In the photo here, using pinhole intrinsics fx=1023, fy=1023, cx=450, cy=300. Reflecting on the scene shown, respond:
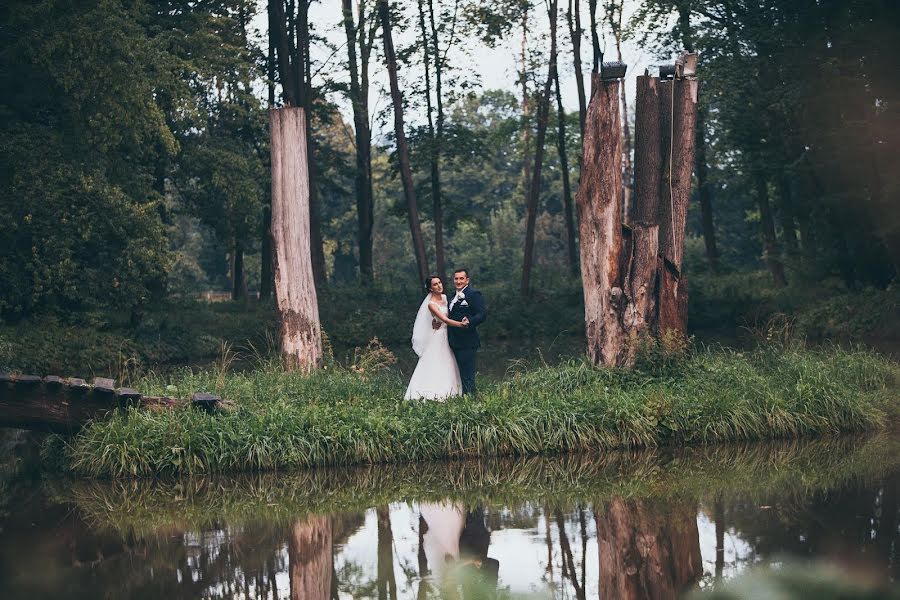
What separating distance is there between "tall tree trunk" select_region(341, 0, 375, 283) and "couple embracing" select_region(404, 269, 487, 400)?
22305mm

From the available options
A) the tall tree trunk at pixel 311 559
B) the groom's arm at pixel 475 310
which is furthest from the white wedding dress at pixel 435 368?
the tall tree trunk at pixel 311 559

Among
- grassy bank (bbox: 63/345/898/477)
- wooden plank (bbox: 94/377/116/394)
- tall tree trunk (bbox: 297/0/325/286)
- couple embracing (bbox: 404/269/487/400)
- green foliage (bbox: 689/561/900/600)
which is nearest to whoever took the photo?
green foliage (bbox: 689/561/900/600)

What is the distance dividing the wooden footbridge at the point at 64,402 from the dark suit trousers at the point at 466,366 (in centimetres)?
313

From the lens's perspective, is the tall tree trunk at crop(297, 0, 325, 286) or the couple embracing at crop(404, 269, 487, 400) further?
the tall tree trunk at crop(297, 0, 325, 286)

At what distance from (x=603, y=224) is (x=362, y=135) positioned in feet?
83.5

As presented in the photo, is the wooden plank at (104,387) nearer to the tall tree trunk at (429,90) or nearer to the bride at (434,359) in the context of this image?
the bride at (434,359)

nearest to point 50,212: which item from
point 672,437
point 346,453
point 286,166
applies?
point 286,166

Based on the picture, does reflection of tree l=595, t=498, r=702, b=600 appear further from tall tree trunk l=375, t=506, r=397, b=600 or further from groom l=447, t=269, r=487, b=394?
groom l=447, t=269, r=487, b=394

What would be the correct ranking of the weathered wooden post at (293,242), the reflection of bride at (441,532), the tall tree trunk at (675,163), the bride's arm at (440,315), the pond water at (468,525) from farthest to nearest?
the weathered wooden post at (293,242) → the tall tree trunk at (675,163) → the bride's arm at (440,315) → the reflection of bride at (441,532) → the pond water at (468,525)

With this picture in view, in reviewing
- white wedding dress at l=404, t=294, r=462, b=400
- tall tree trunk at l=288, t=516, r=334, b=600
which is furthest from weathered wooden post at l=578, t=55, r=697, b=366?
tall tree trunk at l=288, t=516, r=334, b=600

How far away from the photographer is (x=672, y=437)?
1197 cm

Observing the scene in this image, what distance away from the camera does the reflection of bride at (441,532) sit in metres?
7.00

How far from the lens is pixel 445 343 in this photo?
13281mm

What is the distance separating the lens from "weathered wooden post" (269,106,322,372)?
16.1 m
